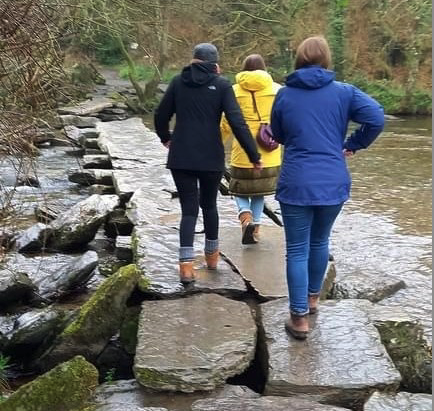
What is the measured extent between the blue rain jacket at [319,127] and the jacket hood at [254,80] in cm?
174

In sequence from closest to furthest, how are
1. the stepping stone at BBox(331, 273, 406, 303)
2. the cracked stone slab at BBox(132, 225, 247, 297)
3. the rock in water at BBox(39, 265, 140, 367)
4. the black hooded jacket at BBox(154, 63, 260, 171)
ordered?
the rock in water at BBox(39, 265, 140, 367) < the black hooded jacket at BBox(154, 63, 260, 171) < the cracked stone slab at BBox(132, 225, 247, 297) < the stepping stone at BBox(331, 273, 406, 303)

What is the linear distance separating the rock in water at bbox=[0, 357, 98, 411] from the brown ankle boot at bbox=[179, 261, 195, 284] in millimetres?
1201

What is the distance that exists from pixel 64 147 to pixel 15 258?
845 centimetres

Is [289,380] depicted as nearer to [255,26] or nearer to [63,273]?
[63,273]

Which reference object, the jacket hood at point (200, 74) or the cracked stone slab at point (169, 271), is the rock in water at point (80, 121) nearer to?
the cracked stone slab at point (169, 271)

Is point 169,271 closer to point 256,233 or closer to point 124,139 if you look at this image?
point 256,233

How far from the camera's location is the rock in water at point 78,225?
773 centimetres

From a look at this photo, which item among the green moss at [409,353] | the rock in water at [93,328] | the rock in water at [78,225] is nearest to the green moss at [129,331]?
the rock in water at [93,328]

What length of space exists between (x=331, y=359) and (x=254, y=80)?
2.52 m

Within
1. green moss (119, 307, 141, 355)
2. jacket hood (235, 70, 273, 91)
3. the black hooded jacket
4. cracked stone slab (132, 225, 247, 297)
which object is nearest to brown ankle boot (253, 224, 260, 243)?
cracked stone slab (132, 225, 247, 297)

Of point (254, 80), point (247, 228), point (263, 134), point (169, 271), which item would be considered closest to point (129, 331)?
point (169, 271)

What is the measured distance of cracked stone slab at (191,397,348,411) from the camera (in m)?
3.56

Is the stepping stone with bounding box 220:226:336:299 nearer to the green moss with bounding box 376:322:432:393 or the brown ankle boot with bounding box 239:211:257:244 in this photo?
the brown ankle boot with bounding box 239:211:257:244

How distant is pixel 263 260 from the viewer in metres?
5.70
